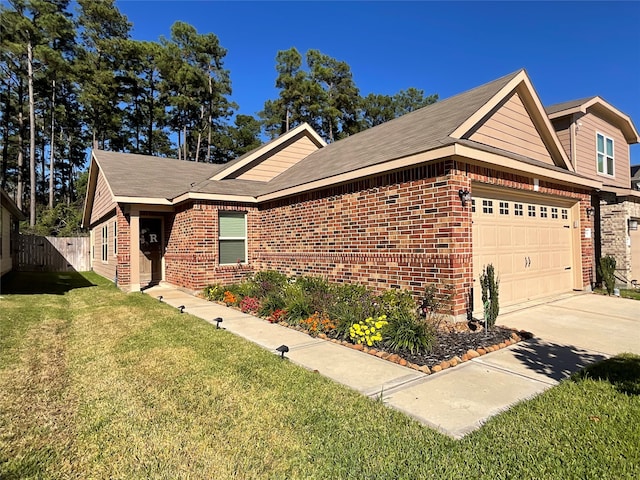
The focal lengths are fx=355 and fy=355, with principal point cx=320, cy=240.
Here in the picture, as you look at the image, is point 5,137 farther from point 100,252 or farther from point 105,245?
point 105,245

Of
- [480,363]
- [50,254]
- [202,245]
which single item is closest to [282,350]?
[480,363]

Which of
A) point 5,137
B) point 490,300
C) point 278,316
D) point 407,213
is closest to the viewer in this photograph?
point 490,300

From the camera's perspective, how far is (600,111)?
508 inches

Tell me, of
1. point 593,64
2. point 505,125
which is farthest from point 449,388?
point 593,64

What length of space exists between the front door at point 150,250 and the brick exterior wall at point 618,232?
1472 cm

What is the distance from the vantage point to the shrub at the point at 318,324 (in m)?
6.03

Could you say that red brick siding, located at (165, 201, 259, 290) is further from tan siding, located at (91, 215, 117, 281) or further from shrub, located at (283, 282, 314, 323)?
tan siding, located at (91, 215, 117, 281)

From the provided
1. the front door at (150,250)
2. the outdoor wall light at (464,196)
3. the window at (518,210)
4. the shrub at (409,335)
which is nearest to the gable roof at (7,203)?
the front door at (150,250)

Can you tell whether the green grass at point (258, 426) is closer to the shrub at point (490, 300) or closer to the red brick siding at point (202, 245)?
the shrub at point (490, 300)

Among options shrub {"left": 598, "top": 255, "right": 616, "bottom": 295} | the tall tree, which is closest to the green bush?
shrub {"left": 598, "top": 255, "right": 616, "bottom": 295}

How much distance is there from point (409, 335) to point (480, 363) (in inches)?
37.4

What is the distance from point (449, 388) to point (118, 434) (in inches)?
122

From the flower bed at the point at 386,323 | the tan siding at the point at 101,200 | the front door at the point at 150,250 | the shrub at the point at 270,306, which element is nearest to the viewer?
the flower bed at the point at 386,323

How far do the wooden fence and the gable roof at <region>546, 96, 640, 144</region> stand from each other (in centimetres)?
2311
